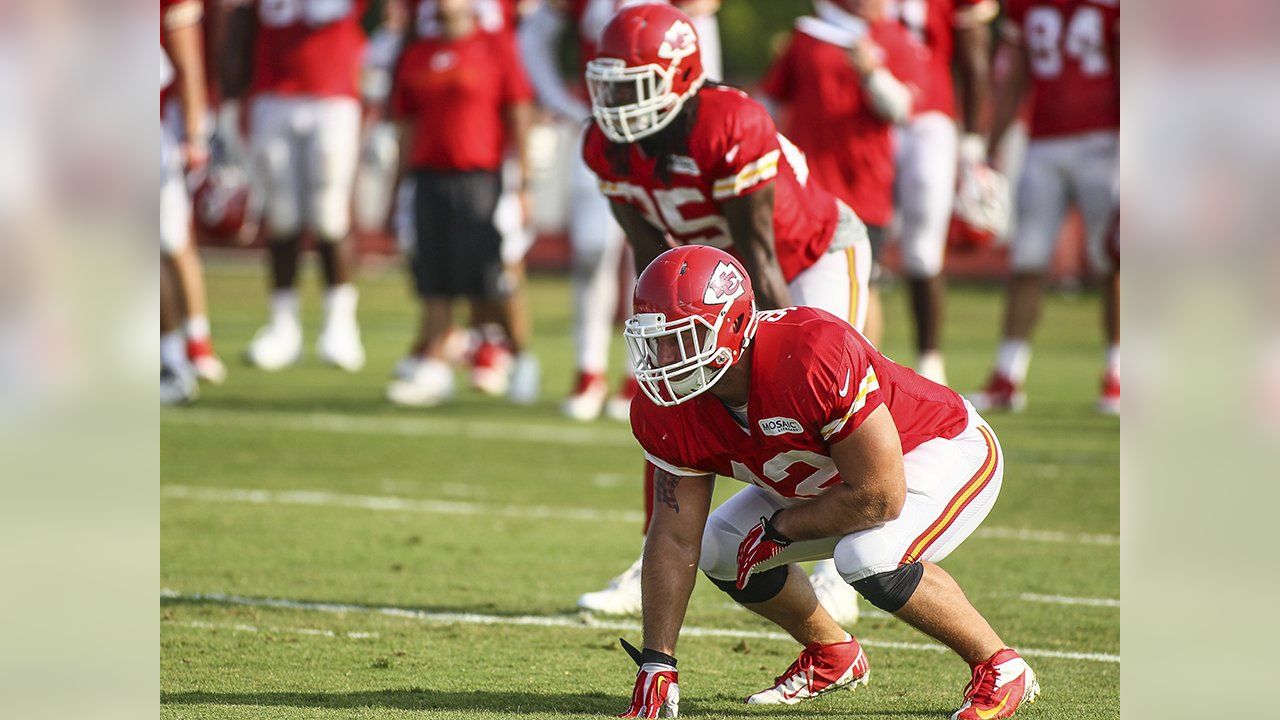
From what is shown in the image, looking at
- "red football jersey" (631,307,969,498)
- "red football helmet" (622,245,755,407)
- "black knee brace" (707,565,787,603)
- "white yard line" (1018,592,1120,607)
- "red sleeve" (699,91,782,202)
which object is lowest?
"white yard line" (1018,592,1120,607)

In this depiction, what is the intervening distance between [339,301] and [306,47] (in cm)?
151

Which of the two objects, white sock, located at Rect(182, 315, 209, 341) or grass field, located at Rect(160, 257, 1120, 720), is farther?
white sock, located at Rect(182, 315, 209, 341)

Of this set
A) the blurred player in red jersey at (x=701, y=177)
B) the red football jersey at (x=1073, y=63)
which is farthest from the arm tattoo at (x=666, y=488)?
the red football jersey at (x=1073, y=63)

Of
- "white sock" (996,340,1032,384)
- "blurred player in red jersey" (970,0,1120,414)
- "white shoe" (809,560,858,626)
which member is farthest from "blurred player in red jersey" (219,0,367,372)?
"white shoe" (809,560,858,626)

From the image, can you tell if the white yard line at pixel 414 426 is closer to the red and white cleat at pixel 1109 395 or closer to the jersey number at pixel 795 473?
the red and white cleat at pixel 1109 395

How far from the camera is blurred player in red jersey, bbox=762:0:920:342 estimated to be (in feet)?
25.7

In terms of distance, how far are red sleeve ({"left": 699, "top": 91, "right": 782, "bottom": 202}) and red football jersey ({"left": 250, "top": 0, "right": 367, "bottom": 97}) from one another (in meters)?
5.65

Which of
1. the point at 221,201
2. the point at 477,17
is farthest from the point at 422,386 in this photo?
the point at 477,17

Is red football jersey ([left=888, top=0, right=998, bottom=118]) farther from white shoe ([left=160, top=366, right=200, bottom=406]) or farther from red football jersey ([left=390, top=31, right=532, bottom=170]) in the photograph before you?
white shoe ([left=160, top=366, right=200, bottom=406])

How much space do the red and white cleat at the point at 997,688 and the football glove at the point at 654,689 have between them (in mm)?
601

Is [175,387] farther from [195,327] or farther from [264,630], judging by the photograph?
[264,630]

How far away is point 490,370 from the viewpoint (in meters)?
10.4
